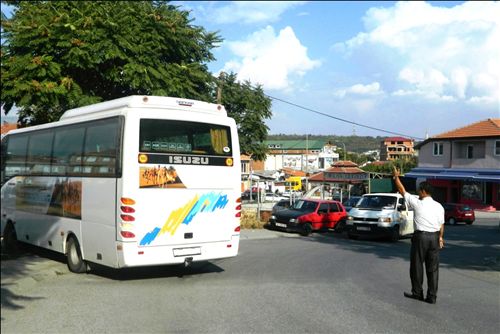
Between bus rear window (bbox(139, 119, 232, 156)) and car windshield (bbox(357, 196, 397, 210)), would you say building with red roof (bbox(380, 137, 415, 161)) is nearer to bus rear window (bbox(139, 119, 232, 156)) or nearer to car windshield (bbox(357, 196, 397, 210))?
car windshield (bbox(357, 196, 397, 210))

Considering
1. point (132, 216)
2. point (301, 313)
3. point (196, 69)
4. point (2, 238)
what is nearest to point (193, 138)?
point (132, 216)

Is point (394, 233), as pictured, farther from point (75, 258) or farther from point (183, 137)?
point (75, 258)

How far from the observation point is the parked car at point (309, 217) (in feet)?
75.6

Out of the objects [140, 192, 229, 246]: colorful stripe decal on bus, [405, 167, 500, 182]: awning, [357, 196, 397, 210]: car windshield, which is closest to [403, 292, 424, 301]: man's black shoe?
[140, 192, 229, 246]: colorful stripe decal on bus

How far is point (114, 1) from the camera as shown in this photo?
1183 centimetres

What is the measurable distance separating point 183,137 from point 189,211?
56.2 inches

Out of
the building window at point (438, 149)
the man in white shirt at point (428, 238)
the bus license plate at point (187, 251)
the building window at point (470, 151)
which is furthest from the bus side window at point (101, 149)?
the building window at point (438, 149)

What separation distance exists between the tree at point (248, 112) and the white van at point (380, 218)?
13.2m

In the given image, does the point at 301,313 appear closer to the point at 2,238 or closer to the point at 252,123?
the point at 2,238

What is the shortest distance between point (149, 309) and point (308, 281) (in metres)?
3.72

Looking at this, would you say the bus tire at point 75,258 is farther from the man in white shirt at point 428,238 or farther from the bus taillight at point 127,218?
the man in white shirt at point 428,238

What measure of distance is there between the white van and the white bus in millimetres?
11117

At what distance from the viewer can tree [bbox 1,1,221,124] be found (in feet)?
49.3

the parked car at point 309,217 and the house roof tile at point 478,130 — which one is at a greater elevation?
the house roof tile at point 478,130
